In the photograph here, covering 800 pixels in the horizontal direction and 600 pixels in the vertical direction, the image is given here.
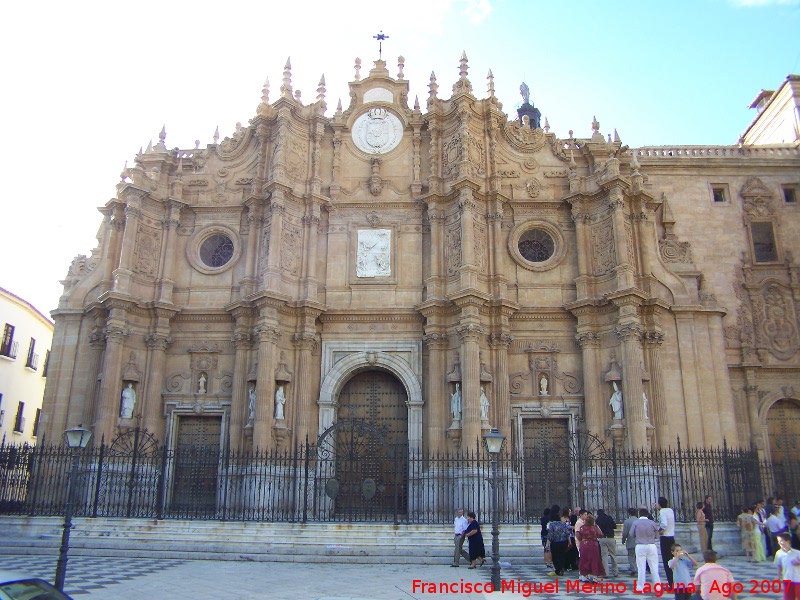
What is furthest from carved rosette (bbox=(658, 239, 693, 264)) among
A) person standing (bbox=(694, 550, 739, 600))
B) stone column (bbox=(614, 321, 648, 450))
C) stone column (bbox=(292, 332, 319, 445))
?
person standing (bbox=(694, 550, 739, 600))

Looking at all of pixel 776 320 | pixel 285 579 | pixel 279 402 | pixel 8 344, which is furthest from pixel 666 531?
pixel 8 344

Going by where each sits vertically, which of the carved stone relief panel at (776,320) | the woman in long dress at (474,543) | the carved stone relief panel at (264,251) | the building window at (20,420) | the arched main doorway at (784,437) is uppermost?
the carved stone relief panel at (264,251)

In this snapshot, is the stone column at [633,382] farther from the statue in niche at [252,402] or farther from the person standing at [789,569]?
the person standing at [789,569]

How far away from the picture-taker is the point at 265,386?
2025 cm

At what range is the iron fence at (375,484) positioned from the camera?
17.8 meters

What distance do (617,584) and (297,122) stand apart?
1769 cm

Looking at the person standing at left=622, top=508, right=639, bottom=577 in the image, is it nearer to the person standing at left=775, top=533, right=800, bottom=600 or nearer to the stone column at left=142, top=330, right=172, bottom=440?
the person standing at left=775, top=533, right=800, bottom=600

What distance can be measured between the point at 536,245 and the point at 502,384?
5.16m

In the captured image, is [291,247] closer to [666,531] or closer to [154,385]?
[154,385]

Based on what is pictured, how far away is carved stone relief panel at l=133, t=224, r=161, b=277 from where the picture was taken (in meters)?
22.3

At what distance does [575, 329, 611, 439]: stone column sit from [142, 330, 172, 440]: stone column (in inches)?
513

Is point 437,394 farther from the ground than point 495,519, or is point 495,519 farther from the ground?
point 437,394

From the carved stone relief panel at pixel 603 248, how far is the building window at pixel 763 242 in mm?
6829

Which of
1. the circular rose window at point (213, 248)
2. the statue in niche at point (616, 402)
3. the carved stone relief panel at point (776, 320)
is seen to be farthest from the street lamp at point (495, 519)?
the carved stone relief panel at point (776, 320)
